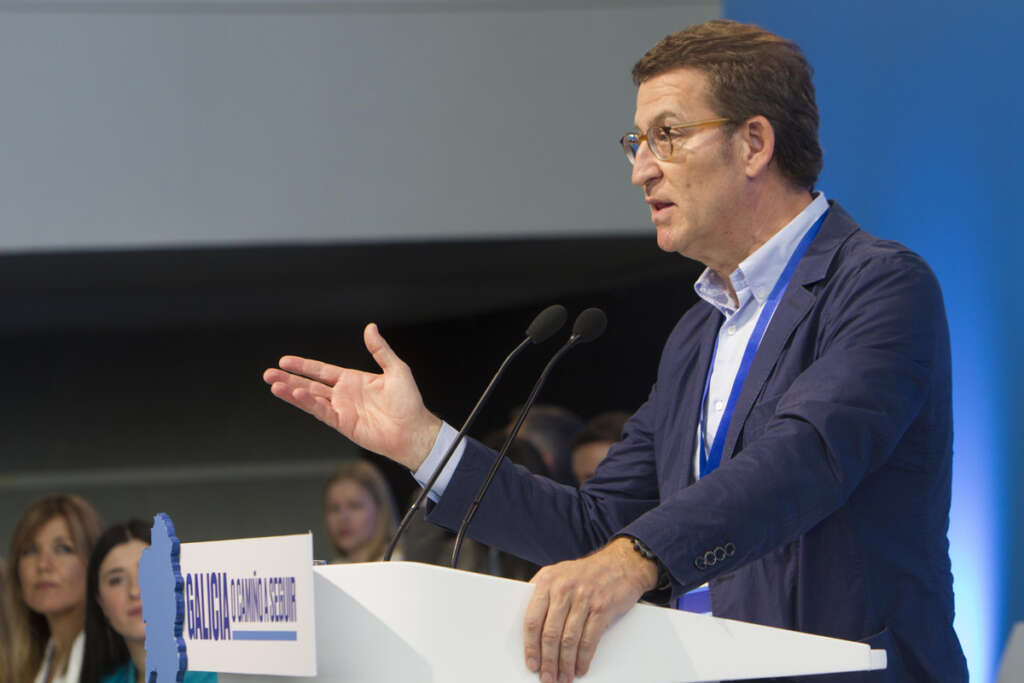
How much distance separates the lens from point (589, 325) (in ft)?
5.77

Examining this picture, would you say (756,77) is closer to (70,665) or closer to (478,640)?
(478,640)

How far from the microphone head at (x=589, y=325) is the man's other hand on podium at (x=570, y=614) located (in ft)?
1.95

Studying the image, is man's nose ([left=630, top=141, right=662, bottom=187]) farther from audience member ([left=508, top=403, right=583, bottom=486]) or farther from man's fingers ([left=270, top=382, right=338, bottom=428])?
audience member ([left=508, top=403, right=583, bottom=486])

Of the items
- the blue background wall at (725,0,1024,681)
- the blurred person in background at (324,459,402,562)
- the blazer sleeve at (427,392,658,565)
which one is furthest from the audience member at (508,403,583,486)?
the blazer sleeve at (427,392,658,565)

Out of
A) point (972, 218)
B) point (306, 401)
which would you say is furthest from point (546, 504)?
point (972, 218)

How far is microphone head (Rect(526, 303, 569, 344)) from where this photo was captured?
173cm

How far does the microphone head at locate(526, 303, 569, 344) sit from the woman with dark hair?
253cm

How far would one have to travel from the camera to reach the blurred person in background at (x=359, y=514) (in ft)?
17.0

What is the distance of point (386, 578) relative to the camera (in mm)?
1153

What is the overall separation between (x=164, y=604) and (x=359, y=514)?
3.95m

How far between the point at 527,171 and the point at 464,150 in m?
0.29

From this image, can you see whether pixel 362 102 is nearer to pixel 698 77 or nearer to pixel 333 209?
pixel 333 209

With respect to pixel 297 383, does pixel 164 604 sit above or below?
below

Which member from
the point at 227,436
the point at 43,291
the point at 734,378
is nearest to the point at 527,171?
the point at 43,291
